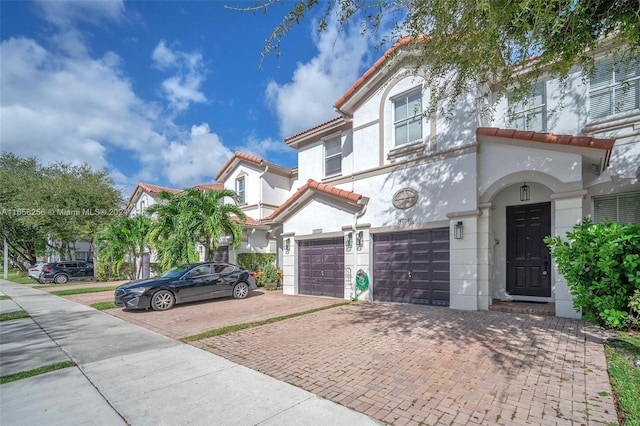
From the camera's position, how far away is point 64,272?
70.7ft

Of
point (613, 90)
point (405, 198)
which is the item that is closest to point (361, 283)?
point (405, 198)

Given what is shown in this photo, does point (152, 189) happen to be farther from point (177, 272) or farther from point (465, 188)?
point (465, 188)

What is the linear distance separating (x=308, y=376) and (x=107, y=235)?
66.7 ft

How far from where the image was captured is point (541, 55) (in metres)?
5.99

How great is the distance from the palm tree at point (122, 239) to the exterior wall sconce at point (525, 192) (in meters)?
19.9

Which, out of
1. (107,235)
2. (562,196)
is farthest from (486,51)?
(107,235)

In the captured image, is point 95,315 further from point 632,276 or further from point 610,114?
point 610,114

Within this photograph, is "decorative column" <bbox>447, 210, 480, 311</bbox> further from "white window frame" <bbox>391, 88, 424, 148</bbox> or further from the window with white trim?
the window with white trim

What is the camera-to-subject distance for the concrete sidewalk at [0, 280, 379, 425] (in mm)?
3553

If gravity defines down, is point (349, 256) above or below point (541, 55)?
below

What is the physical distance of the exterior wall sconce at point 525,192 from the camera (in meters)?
9.36

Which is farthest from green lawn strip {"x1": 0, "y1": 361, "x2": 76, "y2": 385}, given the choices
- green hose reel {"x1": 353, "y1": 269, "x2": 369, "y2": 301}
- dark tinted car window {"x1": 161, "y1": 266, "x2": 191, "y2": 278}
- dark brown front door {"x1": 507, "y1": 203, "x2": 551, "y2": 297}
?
dark brown front door {"x1": 507, "y1": 203, "x2": 551, "y2": 297}

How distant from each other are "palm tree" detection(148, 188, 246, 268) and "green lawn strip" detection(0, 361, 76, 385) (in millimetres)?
8477

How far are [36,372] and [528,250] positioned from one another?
11748 mm
